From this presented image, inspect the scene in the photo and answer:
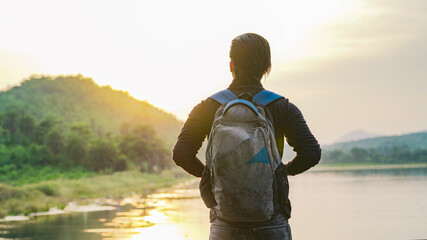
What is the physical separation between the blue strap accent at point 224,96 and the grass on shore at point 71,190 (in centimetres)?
2863

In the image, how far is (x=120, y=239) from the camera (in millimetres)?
20812

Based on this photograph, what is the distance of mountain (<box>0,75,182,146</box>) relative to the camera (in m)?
97.4

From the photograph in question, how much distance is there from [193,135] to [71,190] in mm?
38276

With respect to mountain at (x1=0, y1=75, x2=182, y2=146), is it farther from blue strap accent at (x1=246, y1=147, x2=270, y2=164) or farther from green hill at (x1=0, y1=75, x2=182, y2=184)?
blue strap accent at (x1=246, y1=147, x2=270, y2=164)

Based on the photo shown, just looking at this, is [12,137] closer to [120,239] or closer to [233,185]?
[120,239]

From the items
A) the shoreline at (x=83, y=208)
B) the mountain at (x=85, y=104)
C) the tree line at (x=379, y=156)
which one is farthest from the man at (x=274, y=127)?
the tree line at (x=379, y=156)

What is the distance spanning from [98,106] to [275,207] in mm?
116918

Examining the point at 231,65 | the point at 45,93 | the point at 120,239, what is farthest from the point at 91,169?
the point at 45,93

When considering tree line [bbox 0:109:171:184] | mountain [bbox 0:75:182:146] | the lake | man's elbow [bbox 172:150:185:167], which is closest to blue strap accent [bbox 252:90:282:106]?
man's elbow [bbox 172:150:185:167]

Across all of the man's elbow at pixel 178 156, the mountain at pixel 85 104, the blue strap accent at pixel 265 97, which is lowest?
the man's elbow at pixel 178 156

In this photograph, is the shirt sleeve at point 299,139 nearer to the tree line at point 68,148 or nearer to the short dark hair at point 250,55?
the short dark hair at point 250,55

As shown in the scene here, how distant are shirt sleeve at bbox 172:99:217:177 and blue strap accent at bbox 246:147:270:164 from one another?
240 mm

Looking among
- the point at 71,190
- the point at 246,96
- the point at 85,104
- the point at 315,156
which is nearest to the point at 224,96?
the point at 246,96

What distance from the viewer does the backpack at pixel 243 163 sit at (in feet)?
5.73
